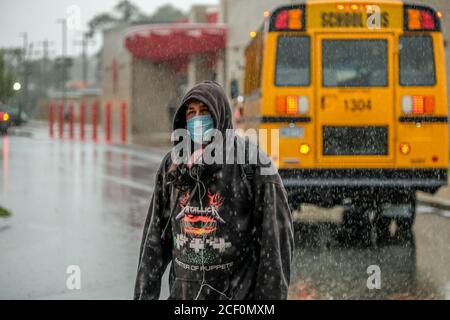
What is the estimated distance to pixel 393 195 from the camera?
39.5 ft

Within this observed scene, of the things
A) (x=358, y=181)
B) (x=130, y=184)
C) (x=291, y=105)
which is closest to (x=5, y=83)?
(x=291, y=105)

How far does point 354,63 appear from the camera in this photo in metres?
12.1

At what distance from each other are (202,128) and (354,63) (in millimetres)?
8703

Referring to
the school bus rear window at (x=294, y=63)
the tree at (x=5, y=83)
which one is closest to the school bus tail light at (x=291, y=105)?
the school bus rear window at (x=294, y=63)

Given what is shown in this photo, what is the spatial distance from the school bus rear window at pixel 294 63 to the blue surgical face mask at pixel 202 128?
8545 millimetres

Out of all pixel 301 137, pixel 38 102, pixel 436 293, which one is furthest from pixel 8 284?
pixel 38 102

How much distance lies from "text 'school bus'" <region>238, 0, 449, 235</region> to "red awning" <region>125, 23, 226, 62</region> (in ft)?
90.2

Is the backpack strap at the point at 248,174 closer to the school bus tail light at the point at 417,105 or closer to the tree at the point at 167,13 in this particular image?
the school bus tail light at the point at 417,105

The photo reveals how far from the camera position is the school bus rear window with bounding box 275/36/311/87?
39.8ft

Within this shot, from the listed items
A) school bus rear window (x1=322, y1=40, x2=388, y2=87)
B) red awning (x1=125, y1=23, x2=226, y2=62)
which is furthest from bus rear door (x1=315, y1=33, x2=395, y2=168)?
red awning (x1=125, y1=23, x2=226, y2=62)

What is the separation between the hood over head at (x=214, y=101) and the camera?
3578mm

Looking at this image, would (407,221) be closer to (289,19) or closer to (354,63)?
(354,63)

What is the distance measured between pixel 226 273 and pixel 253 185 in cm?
37
